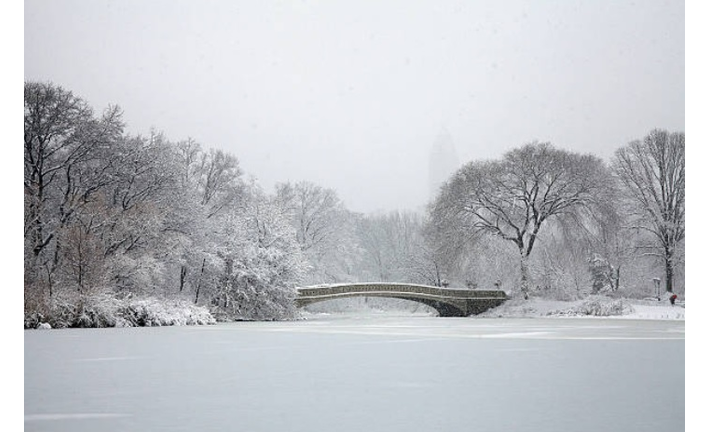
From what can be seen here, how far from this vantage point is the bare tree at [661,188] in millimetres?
16562

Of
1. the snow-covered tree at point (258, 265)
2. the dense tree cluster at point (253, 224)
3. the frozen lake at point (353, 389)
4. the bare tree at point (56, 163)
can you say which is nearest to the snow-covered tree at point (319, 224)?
the dense tree cluster at point (253, 224)

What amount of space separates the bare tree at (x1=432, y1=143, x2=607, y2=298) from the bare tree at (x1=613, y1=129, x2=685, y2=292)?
2.39 m

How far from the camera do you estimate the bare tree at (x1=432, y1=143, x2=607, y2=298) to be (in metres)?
21.2

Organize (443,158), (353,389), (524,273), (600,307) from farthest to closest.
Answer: (443,158), (524,273), (600,307), (353,389)

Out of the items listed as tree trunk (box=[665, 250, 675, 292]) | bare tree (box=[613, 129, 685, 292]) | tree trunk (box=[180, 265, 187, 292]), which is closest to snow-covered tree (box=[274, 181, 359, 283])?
Answer: tree trunk (box=[180, 265, 187, 292])

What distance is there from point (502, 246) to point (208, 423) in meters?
20.4

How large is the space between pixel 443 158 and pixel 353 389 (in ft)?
71.6

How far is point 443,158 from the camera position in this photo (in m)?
25.7

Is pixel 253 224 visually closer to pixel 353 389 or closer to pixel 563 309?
pixel 563 309

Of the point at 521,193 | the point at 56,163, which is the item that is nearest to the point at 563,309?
the point at 521,193

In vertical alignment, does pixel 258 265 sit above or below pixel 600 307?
above

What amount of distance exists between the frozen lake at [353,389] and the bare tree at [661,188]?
10145 millimetres

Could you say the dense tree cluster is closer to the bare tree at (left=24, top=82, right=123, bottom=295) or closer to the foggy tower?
the bare tree at (left=24, top=82, right=123, bottom=295)
